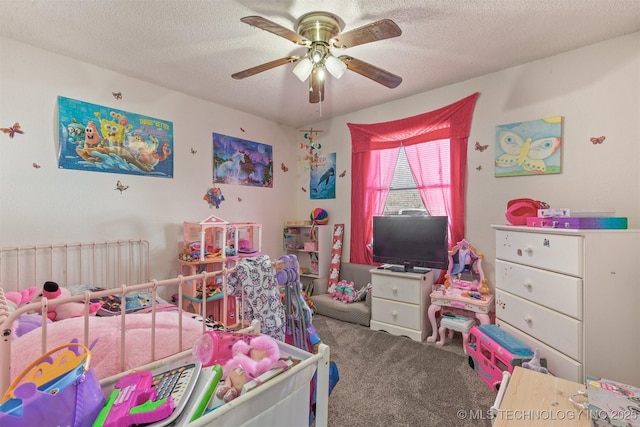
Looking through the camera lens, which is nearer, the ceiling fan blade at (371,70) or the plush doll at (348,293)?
the ceiling fan blade at (371,70)

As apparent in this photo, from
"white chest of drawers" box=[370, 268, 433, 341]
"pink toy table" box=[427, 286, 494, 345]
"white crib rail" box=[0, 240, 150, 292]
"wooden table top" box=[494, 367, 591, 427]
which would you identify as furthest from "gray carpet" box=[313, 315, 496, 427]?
"white crib rail" box=[0, 240, 150, 292]

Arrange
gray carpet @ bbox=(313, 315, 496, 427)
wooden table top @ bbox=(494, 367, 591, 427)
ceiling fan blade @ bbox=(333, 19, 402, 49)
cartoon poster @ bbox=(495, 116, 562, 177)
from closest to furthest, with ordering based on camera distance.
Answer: wooden table top @ bbox=(494, 367, 591, 427)
ceiling fan blade @ bbox=(333, 19, 402, 49)
gray carpet @ bbox=(313, 315, 496, 427)
cartoon poster @ bbox=(495, 116, 562, 177)

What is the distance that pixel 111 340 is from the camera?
1.14 m

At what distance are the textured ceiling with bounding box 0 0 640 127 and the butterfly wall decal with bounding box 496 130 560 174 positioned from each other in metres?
0.66

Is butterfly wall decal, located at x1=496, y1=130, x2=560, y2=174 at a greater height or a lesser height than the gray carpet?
greater

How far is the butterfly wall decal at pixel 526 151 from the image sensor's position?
2418 mm

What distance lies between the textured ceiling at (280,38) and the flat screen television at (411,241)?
1408 millimetres

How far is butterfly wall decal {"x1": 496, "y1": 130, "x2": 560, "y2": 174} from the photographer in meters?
2.42

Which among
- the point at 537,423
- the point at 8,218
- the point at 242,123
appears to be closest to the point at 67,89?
the point at 8,218

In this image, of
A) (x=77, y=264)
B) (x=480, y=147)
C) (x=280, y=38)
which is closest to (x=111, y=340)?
(x=77, y=264)

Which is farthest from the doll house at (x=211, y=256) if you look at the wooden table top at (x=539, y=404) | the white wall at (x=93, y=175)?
the wooden table top at (x=539, y=404)

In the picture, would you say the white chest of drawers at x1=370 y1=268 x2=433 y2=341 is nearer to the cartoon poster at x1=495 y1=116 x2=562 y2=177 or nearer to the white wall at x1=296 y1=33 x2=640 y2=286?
the white wall at x1=296 y1=33 x2=640 y2=286

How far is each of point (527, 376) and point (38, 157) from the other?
3470 millimetres

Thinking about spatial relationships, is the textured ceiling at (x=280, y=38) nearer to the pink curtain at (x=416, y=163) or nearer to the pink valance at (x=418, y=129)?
the pink valance at (x=418, y=129)
